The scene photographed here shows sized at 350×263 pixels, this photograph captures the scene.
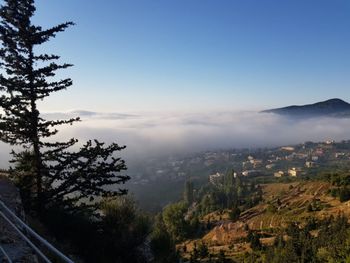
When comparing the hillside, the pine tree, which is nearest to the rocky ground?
the pine tree

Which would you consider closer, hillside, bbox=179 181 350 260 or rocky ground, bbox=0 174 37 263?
rocky ground, bbox=0 174 37 263

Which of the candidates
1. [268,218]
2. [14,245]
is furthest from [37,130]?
[268,218]

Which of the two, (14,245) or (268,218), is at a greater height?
A: (14,245)

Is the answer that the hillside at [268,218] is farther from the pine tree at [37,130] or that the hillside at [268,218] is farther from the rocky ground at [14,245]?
the rocky ground at [14,245]

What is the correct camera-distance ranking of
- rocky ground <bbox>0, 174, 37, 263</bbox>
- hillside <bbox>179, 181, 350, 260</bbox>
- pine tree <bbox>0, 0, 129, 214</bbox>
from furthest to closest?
hillside <bbox>179, 181, 350, 260</bbox> < pine tree <bbox>0, 0, 129, 214</bbox> < rocky ground <bbox>0, 174, 37, 263</bbox>

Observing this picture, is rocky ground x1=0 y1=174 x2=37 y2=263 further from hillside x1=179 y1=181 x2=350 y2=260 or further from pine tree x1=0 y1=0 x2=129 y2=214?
hillside x1=179 y1=181 x2=350 y2=260

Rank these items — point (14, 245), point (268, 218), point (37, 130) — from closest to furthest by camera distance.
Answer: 1. point (14, 245)
2. point (37, 130)
3. point (268, 218)

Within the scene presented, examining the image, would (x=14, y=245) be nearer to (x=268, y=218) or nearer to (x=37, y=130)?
(x=37, y=130)

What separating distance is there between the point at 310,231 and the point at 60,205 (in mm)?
127803

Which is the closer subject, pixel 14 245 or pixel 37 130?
pixel 14 245

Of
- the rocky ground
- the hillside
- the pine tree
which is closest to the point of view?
the rocky ground

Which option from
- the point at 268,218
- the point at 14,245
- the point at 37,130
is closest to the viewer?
the point at 14,245

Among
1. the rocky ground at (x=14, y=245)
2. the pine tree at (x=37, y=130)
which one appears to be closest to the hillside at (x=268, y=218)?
the pine tree at (x=37, y=130)

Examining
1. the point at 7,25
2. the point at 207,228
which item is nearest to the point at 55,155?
the point at 7,25
